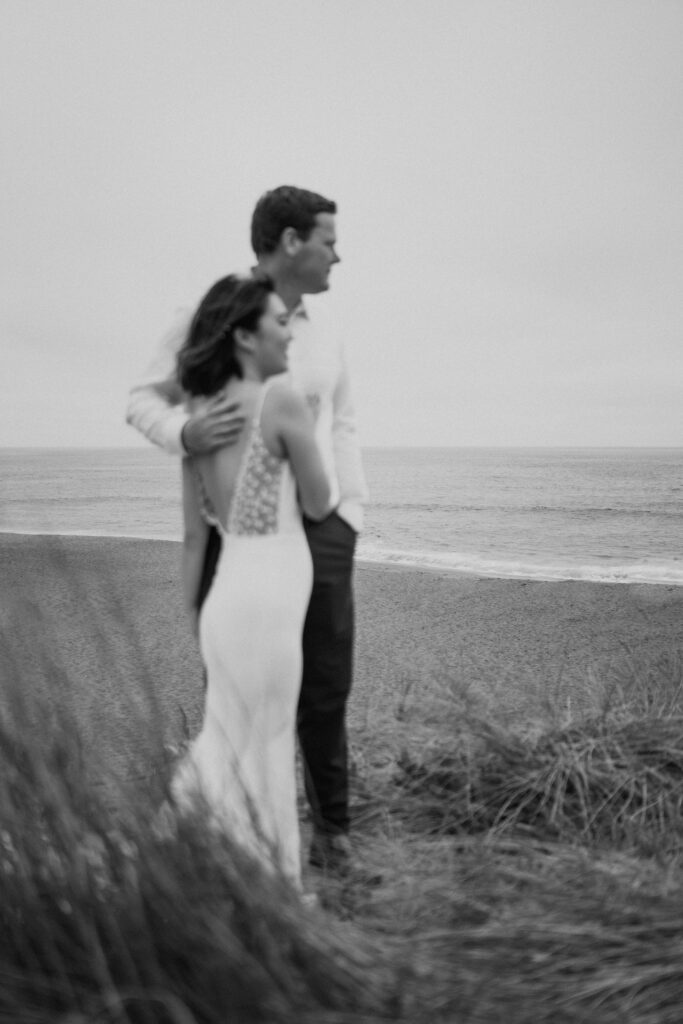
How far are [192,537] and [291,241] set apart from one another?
0.87 meters

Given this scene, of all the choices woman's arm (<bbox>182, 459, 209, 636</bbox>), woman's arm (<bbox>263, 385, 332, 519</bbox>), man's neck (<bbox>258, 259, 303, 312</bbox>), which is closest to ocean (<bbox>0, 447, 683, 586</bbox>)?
woman's arm (<bbox>182, 459, 209, 636</bbox>)

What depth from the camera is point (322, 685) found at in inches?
104

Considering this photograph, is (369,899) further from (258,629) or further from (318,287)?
(318,287)

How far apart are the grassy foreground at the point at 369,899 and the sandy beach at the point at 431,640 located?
2.23 feet

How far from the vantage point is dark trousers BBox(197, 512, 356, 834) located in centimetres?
261

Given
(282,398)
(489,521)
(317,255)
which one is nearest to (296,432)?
(282,398)

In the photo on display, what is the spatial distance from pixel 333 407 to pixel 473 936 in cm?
146

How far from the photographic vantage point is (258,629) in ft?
7.20

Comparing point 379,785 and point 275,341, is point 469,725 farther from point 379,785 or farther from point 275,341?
point 275,341

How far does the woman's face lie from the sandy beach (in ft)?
3.48

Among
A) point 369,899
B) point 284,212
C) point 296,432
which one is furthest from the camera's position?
point 284,212

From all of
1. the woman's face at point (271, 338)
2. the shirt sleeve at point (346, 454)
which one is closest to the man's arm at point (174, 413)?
the woman's face at point (271, 338)

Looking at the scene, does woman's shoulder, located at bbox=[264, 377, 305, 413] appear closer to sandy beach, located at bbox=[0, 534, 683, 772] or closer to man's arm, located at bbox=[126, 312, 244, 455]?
man's arm, located at bbox=[126, 312, 244, 455]

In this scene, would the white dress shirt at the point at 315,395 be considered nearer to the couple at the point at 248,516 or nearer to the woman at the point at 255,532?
the couple at the point at 248,516
